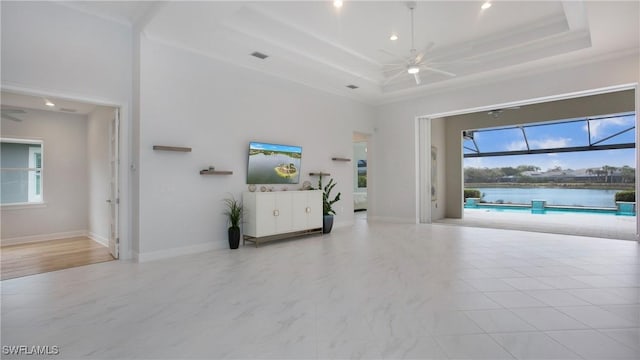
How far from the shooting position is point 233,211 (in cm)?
530

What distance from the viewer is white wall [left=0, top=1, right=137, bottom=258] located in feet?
12.3

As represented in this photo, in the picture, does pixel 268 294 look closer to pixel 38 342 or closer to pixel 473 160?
pixel 38 342

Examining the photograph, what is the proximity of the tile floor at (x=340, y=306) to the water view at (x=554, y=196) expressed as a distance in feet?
27.8

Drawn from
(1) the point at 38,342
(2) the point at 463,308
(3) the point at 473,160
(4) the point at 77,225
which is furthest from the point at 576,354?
(3) the point at 473,160

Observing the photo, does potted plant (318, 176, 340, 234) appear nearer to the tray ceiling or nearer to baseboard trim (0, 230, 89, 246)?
the tray ceiling

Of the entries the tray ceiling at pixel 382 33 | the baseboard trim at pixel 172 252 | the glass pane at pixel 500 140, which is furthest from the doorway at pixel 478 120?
the baseboard trim at pixel 172 252

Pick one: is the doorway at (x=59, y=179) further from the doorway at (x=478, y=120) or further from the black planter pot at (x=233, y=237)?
the doorway at (x=478, y=120)

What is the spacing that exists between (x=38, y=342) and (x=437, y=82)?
7329 millimetres

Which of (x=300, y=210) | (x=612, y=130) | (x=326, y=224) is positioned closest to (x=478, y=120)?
(x=612, y=130)

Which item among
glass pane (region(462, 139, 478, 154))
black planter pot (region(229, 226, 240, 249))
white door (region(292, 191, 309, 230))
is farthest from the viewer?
glass pane (region(462, 139, 478, 154))

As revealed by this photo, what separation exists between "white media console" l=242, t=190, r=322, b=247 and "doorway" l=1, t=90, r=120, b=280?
245 centimetres

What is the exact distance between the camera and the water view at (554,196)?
11.2m

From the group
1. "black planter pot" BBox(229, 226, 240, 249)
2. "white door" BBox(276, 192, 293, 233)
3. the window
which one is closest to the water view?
"white door" BBox(276, 192, 293, 233)

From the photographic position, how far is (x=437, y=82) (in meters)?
6.88
